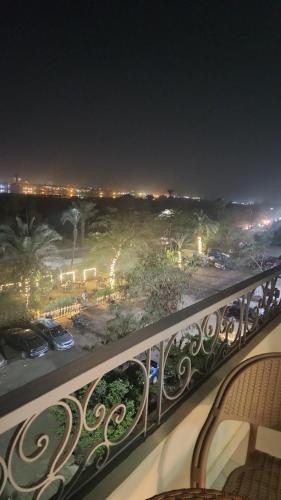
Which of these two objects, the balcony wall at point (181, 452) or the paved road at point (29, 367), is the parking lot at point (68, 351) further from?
the balcony wall at point (181, 452)

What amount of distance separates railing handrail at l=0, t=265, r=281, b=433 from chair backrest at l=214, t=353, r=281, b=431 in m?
0.29

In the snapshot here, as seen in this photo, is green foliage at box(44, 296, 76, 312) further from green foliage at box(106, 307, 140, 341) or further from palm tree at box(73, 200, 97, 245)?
palm tree at box(73, 200, 97, 245)

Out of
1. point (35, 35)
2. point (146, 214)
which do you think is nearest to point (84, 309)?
point (146, 214)

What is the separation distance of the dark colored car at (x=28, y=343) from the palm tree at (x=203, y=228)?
17409mm

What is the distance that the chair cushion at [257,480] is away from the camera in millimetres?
1116

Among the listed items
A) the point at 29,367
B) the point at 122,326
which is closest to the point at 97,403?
the point at 29,367

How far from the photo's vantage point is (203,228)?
2738 centimetres

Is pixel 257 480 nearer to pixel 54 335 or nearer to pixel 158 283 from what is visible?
pixel 54 335

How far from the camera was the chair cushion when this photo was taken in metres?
1.12

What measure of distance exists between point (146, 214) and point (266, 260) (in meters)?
11.2

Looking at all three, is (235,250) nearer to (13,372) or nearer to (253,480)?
(13,372)

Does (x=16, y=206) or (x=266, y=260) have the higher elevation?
(x=16, y=206)

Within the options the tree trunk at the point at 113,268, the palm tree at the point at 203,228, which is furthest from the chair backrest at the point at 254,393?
the palm tree at the point at 203,228

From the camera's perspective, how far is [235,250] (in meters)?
28.3
